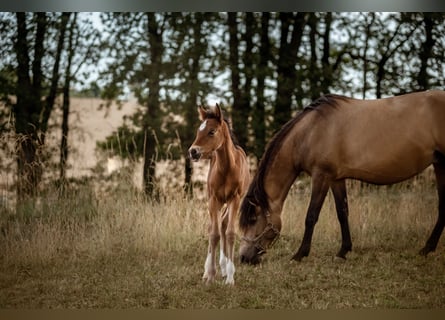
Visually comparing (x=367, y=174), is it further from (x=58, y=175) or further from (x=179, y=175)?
(x=58, y=175)

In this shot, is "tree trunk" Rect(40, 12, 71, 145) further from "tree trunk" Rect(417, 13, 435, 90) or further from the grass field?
"tree trunk" Rect(417, 13, 435, 90)

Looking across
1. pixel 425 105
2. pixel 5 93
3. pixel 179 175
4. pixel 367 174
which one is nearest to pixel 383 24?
pixel 425 105

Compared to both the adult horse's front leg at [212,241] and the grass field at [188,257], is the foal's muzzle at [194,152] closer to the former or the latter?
the adult horse's front leg at [212,241]

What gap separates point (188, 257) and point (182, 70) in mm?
1409

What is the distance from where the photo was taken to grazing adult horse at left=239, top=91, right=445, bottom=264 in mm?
4613

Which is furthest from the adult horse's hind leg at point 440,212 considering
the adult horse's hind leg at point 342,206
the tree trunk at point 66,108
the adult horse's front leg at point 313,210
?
the tree trunk at point 66,108

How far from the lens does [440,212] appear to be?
466 cm

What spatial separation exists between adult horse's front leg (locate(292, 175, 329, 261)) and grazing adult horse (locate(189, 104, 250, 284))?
53cm

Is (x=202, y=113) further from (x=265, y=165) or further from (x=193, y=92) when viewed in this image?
(x=265, y=165)

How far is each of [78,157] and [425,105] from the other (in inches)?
101

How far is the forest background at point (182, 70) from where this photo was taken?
4789 mm

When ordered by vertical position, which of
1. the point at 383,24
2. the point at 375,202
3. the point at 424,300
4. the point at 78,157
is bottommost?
the point at 424,300

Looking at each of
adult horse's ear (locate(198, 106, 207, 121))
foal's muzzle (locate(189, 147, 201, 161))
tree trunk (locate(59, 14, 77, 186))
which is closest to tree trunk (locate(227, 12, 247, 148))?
adult horse's ear (locate(198, 106, 207, 121))

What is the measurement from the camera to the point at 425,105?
465cm
